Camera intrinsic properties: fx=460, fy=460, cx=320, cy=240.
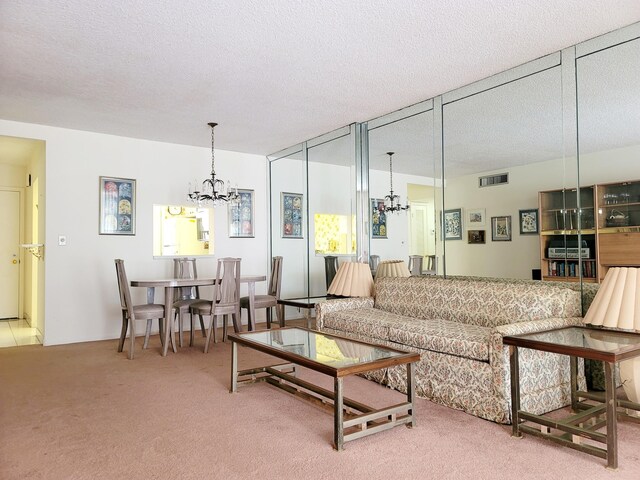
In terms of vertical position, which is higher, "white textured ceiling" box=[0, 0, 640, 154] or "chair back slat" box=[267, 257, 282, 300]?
"white textured ceiling" box=[0, 0, 640, 154]

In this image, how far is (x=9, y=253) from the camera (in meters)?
7.34

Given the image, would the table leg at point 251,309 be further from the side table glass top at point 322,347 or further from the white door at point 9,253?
the white door at point 9,253

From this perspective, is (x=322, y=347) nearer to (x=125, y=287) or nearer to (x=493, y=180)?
(x=493, y=180)

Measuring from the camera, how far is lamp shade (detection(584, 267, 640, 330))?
8.36 feet

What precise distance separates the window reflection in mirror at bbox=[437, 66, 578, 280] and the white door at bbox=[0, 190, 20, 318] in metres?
6.72

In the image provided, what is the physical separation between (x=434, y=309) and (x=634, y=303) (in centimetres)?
155

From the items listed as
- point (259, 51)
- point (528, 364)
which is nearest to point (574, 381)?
point (528, 364)

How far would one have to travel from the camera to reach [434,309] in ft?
12.7

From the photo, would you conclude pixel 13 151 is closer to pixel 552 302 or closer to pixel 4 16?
pixel 4 16

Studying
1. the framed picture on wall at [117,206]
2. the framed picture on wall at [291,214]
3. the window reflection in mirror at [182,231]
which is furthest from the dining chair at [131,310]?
the framed picture on wall at [291,214]

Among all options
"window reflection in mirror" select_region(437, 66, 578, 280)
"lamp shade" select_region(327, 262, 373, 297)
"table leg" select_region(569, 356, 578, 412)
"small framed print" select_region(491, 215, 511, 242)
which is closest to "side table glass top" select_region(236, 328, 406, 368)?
"table leg" select_region(569, 356, 578, 412)

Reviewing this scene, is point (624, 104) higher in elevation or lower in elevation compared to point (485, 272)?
higher

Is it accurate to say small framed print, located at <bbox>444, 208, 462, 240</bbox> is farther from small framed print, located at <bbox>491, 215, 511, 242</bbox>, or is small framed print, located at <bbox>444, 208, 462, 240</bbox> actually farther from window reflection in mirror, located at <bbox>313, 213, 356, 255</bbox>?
window reflection in mirror, located at <bbox>313, 213, 356, 255</bbox>

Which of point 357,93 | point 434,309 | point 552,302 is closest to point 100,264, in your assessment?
point 357,93
